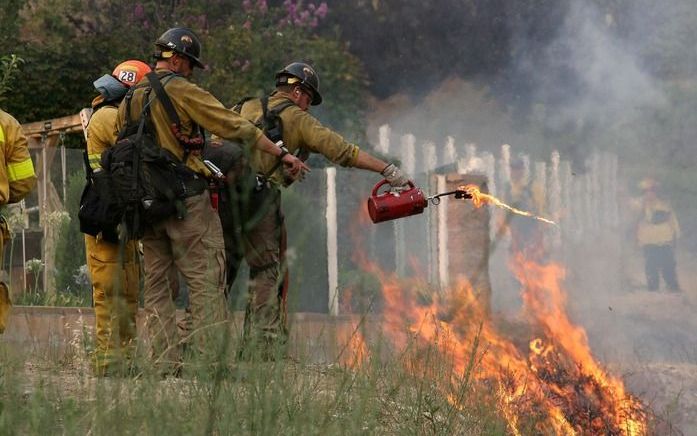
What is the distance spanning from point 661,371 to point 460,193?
2.83 m

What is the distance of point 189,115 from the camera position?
7.07m

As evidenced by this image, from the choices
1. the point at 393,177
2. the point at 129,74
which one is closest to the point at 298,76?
the point at 393,177

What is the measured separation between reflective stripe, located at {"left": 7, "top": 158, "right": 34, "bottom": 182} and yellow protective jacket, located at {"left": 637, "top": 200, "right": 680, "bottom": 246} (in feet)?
45.7

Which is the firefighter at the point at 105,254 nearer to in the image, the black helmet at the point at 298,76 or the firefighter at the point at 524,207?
the black helmet at the point at 298,76

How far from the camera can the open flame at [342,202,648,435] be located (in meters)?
6.24

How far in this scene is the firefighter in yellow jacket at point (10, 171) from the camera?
6754 mm

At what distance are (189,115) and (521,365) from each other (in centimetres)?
332

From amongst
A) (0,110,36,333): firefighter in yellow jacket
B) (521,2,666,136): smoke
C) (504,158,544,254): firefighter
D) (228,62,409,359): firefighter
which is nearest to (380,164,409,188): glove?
(228,62,409,359): firefighter

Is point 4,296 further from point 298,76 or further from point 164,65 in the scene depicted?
point 298,76

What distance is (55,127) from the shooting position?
1334 centimetres

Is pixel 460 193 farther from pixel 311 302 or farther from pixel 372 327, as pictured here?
pixel 311 302

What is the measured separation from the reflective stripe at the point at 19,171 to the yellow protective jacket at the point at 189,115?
1.79ft

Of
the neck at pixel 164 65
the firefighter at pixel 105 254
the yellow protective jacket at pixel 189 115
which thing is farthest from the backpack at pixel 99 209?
the neck at pixel 164 65

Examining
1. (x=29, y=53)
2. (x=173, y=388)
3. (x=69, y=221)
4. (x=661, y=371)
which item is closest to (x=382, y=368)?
(x=173, y=388)
